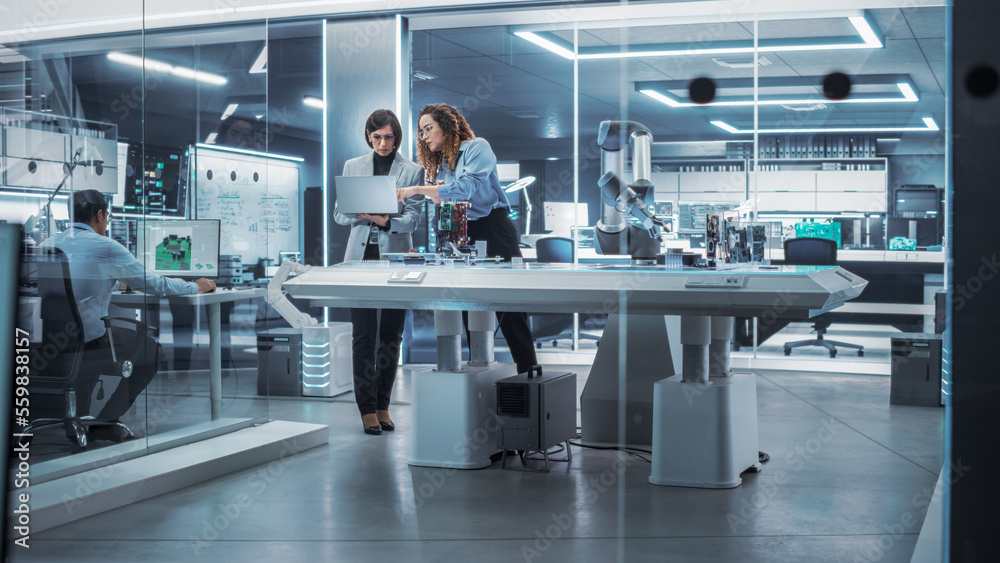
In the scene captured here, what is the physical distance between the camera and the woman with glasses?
3811 millimetres

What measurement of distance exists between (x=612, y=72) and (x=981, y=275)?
8075 millimetres

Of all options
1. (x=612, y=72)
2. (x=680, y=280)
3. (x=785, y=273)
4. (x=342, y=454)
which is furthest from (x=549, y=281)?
(x=612, y=72)

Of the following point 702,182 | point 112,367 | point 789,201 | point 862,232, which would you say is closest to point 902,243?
point 862,232

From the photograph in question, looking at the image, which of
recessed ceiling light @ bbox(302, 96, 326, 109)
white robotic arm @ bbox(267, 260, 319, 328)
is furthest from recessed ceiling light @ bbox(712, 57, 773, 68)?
recessed ceiling light @ bbox(302, 96, 326, 109)

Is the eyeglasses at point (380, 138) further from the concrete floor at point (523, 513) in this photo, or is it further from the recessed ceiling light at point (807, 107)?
the recessed ceiling light at point (807, 107)

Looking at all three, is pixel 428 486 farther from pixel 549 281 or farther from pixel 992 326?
pixel 992 326

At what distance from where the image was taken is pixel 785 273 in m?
2.46

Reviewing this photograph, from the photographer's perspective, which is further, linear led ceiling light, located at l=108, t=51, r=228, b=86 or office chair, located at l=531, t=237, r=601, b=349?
office chair, located at l=531, t=237, r=601, b=349

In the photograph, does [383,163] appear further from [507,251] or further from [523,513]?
[523,513]

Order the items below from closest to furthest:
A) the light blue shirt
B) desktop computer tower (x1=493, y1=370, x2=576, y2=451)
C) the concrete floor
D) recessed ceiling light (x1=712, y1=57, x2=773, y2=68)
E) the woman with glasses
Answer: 1. the concrete floor
2. the light blue shirt
3. desktop computer tower (x1=493, y1=370, x2=576, y2=451)
4. the woman with glasses
5. recessed ceiling light (x1=712, y1=57, x2=773, y2=68)

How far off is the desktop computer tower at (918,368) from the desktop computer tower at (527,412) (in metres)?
2.55

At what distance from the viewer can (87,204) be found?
3102 mm

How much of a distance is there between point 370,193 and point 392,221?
1.40 feet

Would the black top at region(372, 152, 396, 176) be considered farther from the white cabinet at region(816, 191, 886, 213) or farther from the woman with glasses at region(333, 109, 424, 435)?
the white cabinet at region(816, 191, 886, 213)
